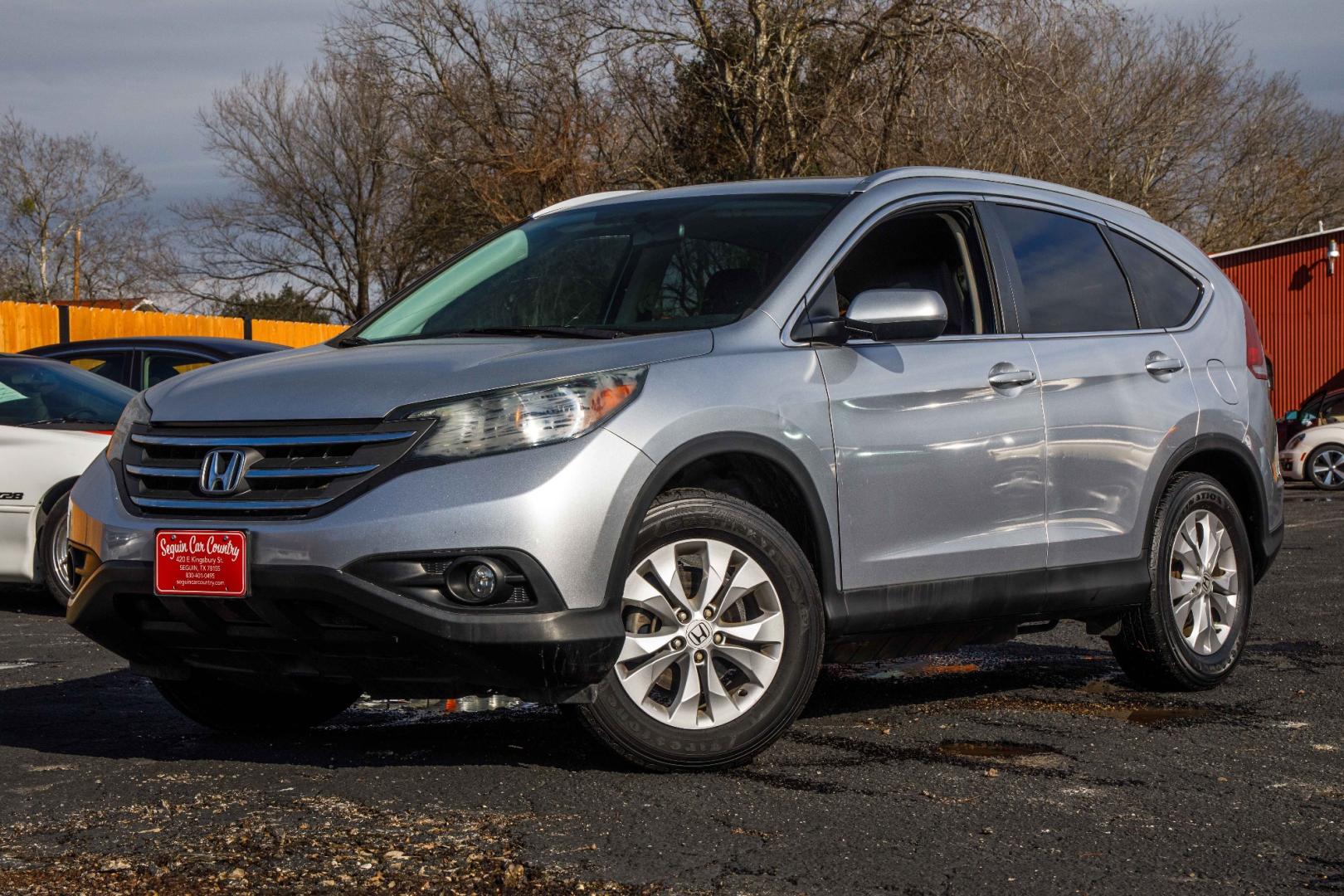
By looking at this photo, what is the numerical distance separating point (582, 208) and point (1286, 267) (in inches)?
1238

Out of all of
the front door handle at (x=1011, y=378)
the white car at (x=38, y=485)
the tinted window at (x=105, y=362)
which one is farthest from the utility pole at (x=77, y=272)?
the front door handle at (x=1011, y=378)

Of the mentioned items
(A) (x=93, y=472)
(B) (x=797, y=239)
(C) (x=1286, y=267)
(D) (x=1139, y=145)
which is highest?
(D) (x=1139, y=145)

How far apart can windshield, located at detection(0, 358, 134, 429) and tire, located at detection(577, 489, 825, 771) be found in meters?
5.86

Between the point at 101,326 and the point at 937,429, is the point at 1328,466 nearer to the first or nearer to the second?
the point at 101,326

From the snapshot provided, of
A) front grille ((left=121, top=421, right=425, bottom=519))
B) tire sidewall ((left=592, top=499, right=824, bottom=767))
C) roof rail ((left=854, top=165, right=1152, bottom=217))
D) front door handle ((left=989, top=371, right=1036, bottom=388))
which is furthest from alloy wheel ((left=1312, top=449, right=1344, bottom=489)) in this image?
front grille ((left=121, top=421, right=425, bottom=519))

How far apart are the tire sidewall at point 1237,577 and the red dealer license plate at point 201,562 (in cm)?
337

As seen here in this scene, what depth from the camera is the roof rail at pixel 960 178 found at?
542 cm

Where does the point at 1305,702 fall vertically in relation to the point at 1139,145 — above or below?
below

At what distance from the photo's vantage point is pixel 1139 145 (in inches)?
1715

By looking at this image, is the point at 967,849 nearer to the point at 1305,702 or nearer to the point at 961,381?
the point at 961,381

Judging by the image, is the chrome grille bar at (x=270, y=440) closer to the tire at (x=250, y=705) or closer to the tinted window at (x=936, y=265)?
the tire at (x=250, y=705)

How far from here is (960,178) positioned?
5.69 meters

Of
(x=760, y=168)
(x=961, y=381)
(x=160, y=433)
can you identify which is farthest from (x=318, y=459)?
(x=760, y=168)

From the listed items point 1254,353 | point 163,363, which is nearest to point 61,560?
point 163,363
